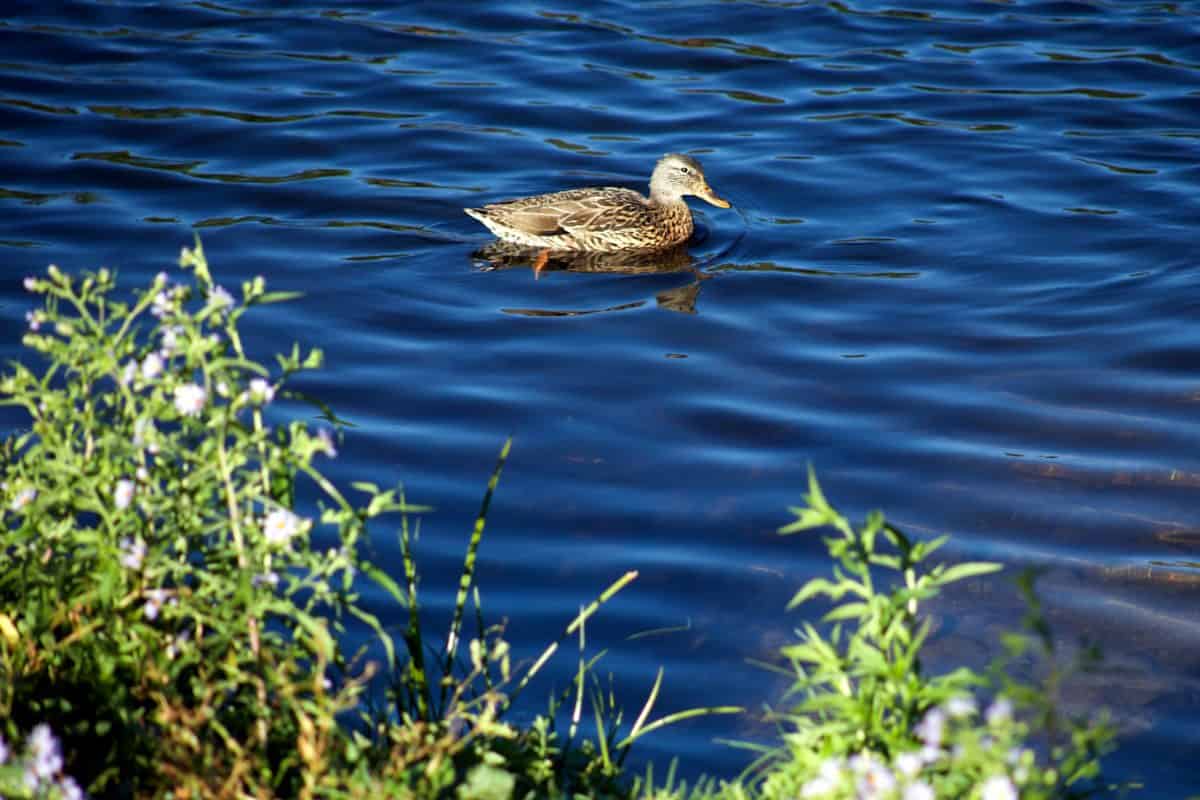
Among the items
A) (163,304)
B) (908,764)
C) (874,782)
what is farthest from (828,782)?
(163,304)

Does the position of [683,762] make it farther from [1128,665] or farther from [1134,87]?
[1134,87]

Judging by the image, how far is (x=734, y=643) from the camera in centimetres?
581

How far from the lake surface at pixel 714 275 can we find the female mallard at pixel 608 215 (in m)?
0.29

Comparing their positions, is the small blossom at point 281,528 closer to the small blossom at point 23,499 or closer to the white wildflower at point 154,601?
the white wildflower at point 154,601

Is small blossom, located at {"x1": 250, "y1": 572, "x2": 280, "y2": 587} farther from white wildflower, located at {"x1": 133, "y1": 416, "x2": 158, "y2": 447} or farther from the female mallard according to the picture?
the female mallard

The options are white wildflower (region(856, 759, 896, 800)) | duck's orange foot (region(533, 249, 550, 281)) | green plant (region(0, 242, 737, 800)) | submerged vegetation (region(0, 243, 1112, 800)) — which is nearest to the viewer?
white wildflower (region(856, 759, 896, 800))

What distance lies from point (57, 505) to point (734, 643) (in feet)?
8.79

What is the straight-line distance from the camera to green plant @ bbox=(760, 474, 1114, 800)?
2986mm

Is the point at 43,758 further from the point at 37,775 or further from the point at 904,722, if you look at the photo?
the point at 904,722

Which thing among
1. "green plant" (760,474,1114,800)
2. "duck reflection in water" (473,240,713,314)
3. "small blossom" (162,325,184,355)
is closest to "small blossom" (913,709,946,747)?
"green plant" (760,474,1114,800)

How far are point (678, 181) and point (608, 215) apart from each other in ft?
1.91

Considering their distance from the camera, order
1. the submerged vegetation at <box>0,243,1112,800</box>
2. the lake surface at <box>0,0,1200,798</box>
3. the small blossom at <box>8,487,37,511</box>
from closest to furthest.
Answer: the submerged vegetation at <box>0,243,1112,800</box>
the small blossom at <box>8,487,37,511</box>
the lake surface at <box>0,0,1200,798</box>

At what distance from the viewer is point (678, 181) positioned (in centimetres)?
1058

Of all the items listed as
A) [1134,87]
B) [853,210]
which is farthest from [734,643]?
[1134,87]
